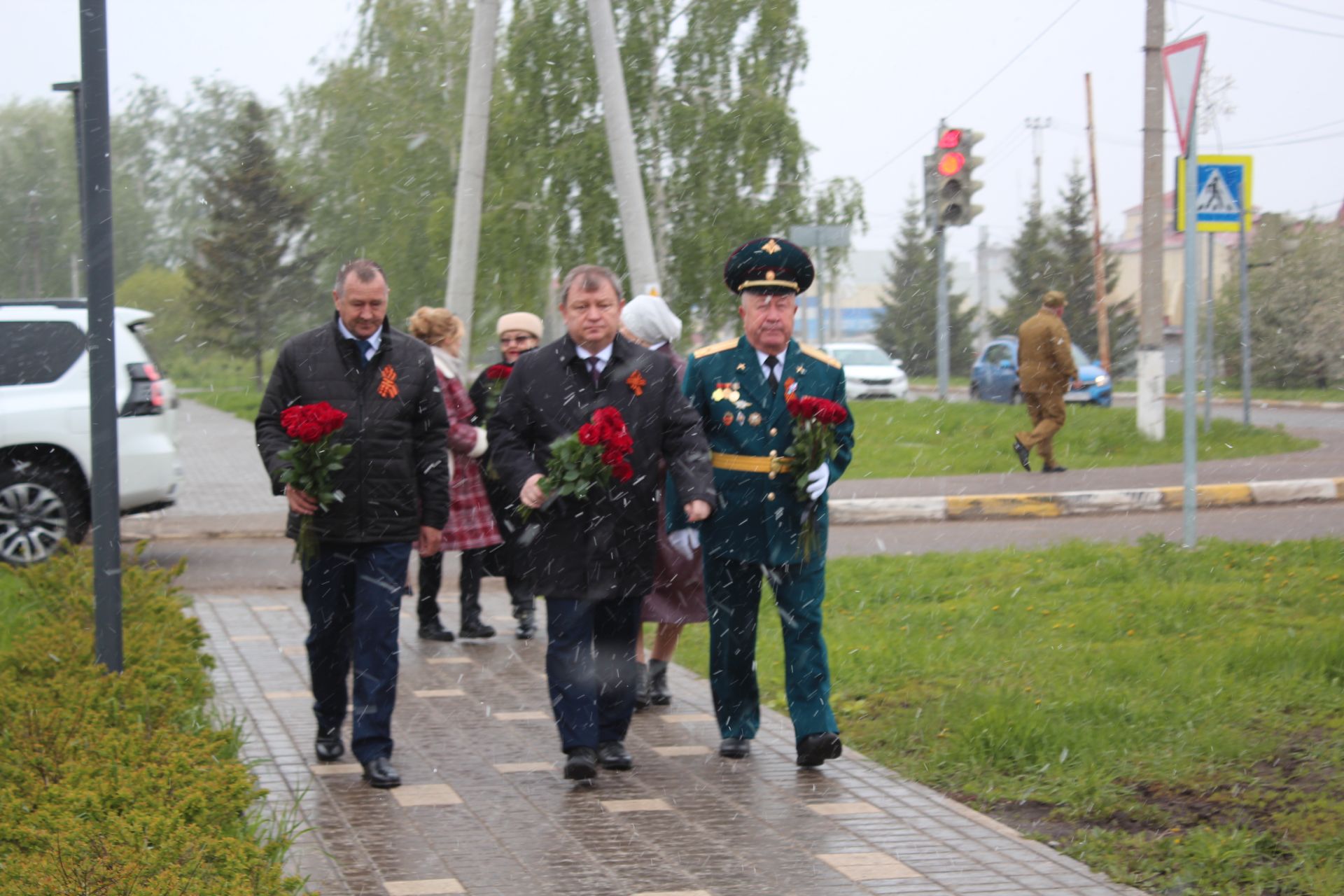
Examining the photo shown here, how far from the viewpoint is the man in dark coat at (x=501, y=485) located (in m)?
8.64

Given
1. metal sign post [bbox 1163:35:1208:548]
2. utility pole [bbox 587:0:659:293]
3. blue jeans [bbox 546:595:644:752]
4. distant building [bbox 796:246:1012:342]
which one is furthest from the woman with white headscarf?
distant building [bbox 796:246:1012:342]

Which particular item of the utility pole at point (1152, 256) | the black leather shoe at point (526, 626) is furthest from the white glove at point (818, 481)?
the utility pole at point (1152, 256)

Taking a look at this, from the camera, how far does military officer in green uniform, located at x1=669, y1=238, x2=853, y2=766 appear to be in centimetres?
609

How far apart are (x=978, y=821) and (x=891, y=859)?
0.54m

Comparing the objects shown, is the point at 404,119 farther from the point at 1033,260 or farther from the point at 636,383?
the point at 636,383

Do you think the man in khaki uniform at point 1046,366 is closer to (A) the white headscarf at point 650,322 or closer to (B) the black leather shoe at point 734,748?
(A) the white headscarf at point 650,322

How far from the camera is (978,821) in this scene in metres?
5.34

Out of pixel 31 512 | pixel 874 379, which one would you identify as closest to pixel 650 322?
pixel 31 512

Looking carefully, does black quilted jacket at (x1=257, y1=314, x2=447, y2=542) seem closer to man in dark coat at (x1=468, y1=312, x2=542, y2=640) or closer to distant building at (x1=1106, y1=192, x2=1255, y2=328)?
man in dark coat at (x1=468, y1=312, x2=542, y2=640)

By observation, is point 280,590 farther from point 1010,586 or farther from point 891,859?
point 891,859

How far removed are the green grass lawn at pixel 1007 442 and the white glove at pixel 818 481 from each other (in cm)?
1181

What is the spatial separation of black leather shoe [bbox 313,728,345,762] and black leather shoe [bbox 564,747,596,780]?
963mm

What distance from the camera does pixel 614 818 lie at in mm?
5438

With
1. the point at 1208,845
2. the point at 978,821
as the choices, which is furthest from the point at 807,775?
the point at 1208,845
